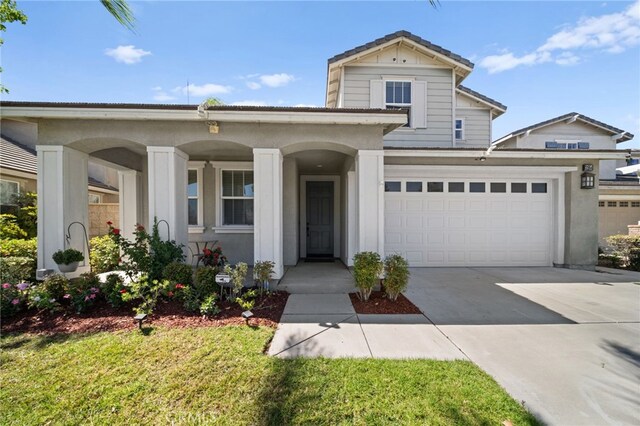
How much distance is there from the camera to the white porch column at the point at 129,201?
7680 millimetres

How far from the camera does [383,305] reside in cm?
488

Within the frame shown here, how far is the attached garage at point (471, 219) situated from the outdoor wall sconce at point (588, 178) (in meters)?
0.61

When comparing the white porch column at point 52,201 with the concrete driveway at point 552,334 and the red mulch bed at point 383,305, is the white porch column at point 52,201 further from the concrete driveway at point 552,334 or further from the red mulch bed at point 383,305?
the concrete driveway at point 552,334

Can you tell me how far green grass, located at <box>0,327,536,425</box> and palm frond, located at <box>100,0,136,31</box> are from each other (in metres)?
3.51

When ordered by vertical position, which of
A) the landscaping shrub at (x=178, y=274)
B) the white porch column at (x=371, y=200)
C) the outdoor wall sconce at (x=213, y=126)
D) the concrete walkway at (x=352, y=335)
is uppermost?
the outdoor wall sconce at (x=213, y=126)

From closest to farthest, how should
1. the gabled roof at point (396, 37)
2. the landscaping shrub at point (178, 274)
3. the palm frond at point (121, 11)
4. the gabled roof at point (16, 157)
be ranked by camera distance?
1. the palm frond at point (121, 11)
2. the landscaping shrub at point (178, 274)
3. the gabled roof at point (396, 37)
4. the gabled roof at point (16, 157)

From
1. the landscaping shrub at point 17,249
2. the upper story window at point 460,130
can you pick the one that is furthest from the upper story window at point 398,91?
the landscaping shrub at point 17,249

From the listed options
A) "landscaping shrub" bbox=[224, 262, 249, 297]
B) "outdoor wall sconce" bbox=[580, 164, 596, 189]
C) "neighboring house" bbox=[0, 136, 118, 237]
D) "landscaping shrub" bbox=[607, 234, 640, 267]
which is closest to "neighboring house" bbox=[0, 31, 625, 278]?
"outdoor wall sconce" bbox=[580, 164, 596, 189]

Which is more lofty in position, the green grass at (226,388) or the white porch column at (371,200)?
the white porch column at (371,200)

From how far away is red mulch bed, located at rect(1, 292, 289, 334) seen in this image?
3928mm

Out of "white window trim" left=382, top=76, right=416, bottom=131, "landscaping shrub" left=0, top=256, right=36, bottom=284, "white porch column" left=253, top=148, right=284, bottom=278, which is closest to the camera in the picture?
"landscaping shrub" left=0, top=256, right=36, bottom=284

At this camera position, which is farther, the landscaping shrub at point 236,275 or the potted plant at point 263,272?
the potted plant at point 263,272

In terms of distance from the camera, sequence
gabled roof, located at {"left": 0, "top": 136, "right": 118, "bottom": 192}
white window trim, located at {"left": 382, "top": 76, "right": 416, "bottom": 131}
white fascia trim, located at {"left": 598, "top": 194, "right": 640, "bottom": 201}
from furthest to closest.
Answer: white fascia trim, located at {"left": 598, "top": 194, "right": 640, "bottom": 201} → gabled roof, located at {"left": 0, "top": 136, "right": 118, "bottom": 192} → white window trim, located at {"left": 382, "top": 76, "right": 416, "bottom": 131}

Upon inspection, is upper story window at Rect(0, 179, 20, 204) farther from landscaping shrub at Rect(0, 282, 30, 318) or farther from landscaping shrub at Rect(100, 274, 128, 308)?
landscaping shrub at Rect(100, 274, 128, 308)
